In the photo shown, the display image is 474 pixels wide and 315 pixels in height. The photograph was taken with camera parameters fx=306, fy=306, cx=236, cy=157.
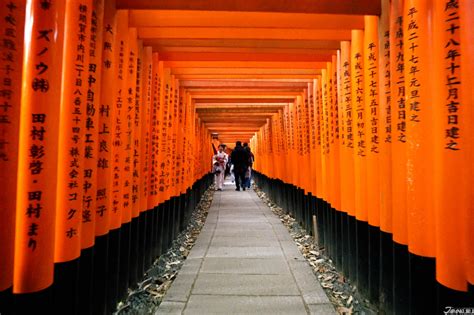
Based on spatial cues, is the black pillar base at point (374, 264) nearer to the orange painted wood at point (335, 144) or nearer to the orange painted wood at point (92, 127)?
the orange painted wood at point (335, 144)

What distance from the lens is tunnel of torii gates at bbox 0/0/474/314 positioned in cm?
158

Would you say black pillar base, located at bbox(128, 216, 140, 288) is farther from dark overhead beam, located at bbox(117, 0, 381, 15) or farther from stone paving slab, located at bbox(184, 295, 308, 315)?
dark overhead beam, located at bbox(117, 0, 381, 15)

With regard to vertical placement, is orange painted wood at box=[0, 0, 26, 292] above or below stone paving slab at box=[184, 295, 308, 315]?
above

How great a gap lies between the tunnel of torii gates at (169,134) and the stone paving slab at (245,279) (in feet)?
1.66

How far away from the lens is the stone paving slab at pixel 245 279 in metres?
2.88

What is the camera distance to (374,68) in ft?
9.20

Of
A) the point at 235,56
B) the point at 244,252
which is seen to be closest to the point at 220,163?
the point at 244,252

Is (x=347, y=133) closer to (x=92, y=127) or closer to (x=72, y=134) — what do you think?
(x=92, y=127)

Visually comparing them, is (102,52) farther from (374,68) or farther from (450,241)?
(450,241)

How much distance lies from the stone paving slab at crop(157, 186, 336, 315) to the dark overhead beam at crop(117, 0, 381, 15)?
2.72 meters

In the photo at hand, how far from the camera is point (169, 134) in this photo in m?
4.89

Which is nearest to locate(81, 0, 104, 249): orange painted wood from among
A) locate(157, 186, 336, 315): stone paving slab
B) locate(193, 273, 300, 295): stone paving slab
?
locate(157, 186, 336, 315): stone paving slab

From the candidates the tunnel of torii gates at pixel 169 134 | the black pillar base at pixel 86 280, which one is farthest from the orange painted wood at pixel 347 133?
the black pillar base at pixel 86 280

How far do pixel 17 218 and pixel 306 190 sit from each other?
4844mm
